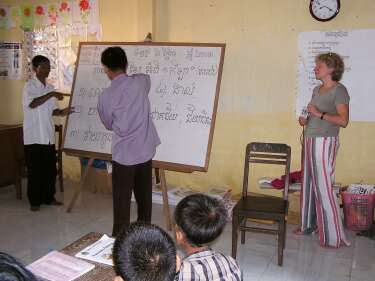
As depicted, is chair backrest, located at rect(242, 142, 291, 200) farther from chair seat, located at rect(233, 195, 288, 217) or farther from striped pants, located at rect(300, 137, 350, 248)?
striped pants, located at rect(300, 137, 350, 248)

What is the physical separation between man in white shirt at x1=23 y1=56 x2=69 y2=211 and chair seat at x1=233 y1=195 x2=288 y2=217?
192cm

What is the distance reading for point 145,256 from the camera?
1.04 meters

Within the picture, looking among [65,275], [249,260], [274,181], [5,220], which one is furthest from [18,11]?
[65,275]

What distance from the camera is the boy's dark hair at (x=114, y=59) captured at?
9.07ft

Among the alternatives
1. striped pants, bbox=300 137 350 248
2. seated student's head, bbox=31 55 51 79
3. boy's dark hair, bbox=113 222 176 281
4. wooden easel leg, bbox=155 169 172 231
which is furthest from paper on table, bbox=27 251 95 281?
seated student's head, bbox=31 55 51 79

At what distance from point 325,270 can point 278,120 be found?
57.0 inches

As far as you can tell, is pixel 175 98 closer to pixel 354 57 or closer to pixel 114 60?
pixel 114 60

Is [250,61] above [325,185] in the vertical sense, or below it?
above

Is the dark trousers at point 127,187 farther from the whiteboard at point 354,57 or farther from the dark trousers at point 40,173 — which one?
the whiteboard at point 354,57

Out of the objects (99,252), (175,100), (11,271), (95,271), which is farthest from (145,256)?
(175,100)

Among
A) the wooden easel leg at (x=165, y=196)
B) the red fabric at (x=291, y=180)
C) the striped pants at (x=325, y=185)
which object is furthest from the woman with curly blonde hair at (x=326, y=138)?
the wooden easel leg at (x=165, y=196)

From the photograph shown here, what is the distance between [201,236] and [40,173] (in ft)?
9.40

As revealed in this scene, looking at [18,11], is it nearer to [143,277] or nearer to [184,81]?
[184,81]

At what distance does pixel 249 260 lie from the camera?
3.02m
